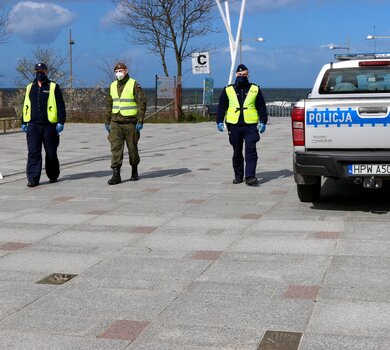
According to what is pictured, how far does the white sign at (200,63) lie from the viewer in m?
27.2

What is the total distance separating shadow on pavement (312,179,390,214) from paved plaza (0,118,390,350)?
2 cm

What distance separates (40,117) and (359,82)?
459 cm

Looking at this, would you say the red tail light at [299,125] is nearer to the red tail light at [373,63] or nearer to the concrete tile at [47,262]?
the red tail light at [373,63]

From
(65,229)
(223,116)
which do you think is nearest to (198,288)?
(65,229)

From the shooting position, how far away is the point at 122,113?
11.0 metres

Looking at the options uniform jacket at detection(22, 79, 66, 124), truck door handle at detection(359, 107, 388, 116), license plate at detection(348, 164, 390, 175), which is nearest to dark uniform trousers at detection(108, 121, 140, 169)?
uniform jacket at detection(22, 79, 66, 124)

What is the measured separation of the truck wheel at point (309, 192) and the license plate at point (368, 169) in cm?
77

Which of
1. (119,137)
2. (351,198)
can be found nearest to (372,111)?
(351,198)

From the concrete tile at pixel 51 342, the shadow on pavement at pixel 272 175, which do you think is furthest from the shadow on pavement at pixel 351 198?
the concrete tile at pixel 51 342

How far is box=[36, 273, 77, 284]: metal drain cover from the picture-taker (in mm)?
5559

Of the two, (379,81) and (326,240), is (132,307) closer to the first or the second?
(326,240)

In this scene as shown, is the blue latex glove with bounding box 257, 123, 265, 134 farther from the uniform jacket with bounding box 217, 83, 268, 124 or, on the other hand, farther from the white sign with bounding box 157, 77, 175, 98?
the white sign with bounding box 157, 77, 175, 98

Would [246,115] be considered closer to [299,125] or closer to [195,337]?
[299,125]

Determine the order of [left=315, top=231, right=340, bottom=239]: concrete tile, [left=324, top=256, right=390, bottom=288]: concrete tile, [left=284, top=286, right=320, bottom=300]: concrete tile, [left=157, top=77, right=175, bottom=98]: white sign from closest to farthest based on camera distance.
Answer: [left=284, top=286, right=320, bottom=300]: concrete tile → [left=324, top=256, right=390, bottom=288]: concrete tile → [left=315, top=231, right=340, bottom=239]: concrete tile → [left=157, top=77, right=175, bottom=98]: white sign
